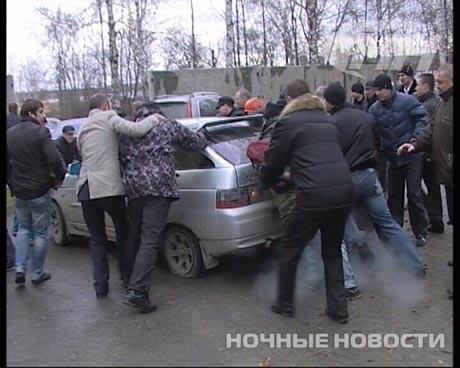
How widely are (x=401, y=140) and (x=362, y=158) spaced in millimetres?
1354

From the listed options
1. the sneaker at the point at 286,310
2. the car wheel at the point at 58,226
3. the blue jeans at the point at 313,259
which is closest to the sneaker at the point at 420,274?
the blue jeans at the point at 313,259

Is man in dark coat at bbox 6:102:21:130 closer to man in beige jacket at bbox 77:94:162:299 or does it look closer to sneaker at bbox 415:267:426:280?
man in beige jacket at bbox 77:94:162:299

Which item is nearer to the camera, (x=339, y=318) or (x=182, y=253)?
(x=339, y=318)

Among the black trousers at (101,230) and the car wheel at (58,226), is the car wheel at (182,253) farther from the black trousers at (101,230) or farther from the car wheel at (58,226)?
the car wheel at (58,226)

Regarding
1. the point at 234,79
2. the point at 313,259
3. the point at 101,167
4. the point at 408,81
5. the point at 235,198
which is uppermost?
the point at 234,79

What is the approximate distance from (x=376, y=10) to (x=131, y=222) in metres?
27.8

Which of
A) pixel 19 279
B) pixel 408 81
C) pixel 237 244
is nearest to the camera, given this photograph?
pixel 237 244

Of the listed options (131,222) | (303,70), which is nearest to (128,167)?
(131,222)

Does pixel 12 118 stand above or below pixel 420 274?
above

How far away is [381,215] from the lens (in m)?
5.34

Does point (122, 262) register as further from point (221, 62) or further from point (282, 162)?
point (221, 62)

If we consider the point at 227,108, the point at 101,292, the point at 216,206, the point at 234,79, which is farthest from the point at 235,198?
the point at 234,79

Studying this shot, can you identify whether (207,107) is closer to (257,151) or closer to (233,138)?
(233,138)

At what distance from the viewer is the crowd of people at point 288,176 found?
14.5 ft
